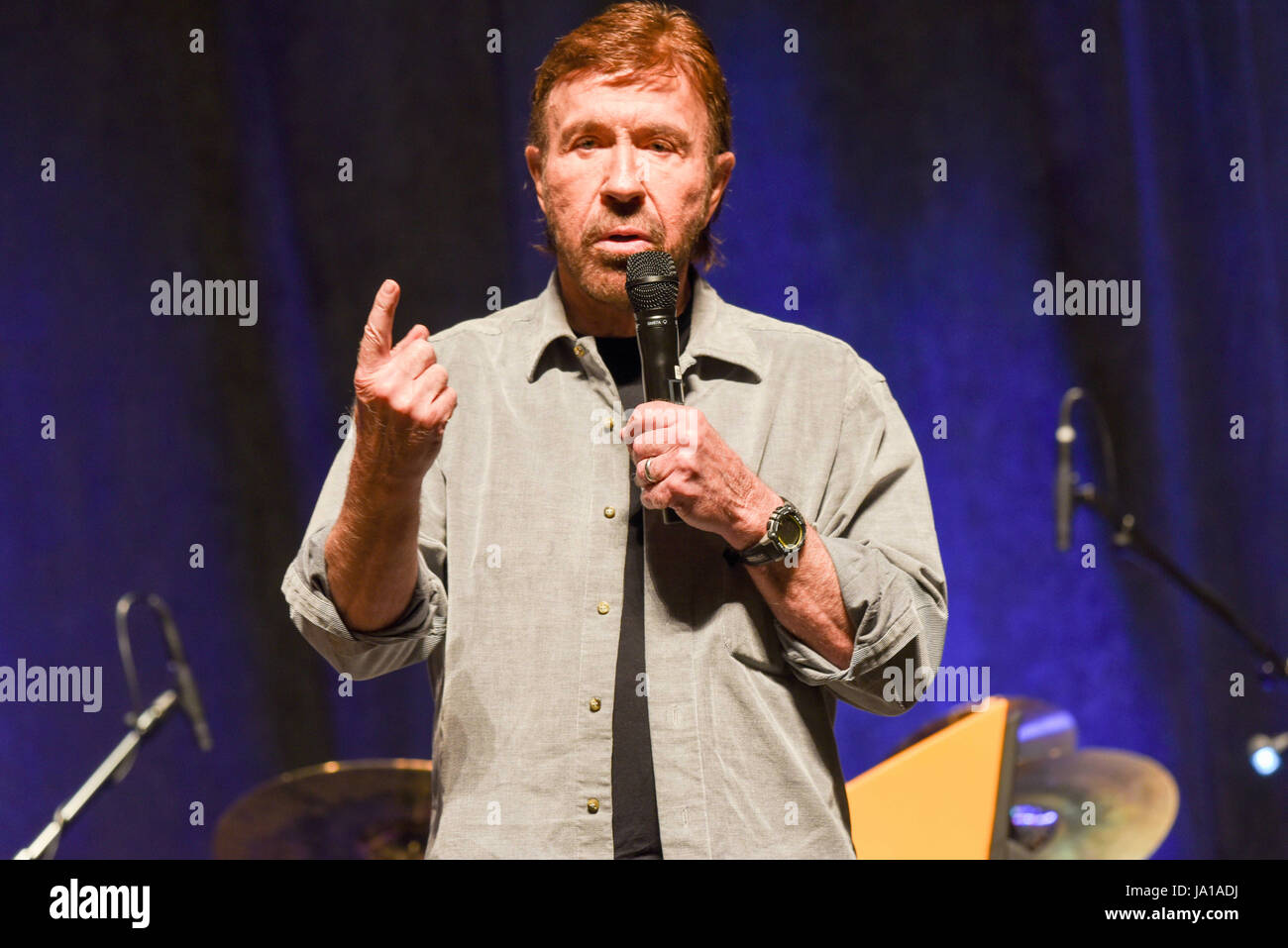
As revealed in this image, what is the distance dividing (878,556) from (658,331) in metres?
0.39

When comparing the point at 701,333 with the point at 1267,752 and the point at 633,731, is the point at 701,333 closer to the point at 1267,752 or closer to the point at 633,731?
the point at 633,731

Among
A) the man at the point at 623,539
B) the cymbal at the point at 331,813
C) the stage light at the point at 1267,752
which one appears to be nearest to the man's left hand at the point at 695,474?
the man at the point at 623,539

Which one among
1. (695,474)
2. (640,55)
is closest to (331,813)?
(695,474)

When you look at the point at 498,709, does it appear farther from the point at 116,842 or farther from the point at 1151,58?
the point at 1151,58

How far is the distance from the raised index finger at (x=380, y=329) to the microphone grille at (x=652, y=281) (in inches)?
11.6

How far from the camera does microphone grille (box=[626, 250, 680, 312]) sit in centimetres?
158

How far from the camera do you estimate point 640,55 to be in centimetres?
180

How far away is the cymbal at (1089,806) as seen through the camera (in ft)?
8.02

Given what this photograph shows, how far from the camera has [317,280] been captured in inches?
120

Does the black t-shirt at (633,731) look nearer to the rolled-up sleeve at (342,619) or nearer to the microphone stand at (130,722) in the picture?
the rolled-up sleeve at (342,619)

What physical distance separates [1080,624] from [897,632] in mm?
1729
